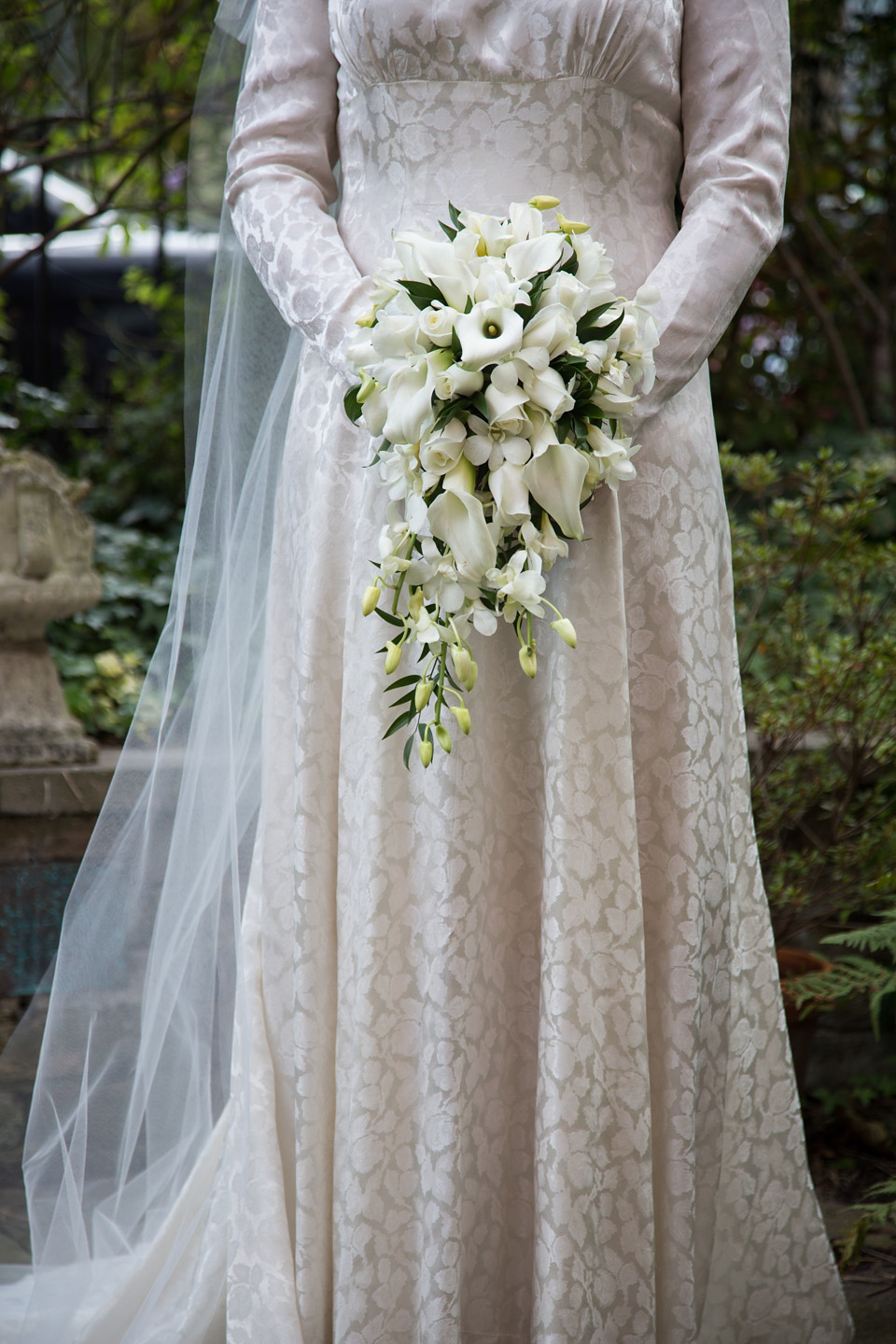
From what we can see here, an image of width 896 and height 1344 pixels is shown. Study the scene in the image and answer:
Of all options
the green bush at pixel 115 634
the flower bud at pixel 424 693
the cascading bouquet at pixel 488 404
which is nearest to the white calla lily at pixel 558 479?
the cascading bouquet at pixel 488 404

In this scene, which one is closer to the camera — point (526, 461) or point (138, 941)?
point (526, 461)

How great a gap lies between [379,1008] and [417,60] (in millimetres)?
1198

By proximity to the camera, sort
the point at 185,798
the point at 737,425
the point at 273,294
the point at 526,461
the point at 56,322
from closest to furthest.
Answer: the point at 526,461, the point at 273,294, the point at 185,798, the point at 737,425, the point at 56,322

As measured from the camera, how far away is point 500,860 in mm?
1471

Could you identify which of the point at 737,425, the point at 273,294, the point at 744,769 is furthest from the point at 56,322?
the point at 744,769

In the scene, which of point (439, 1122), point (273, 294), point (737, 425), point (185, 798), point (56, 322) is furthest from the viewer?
point (56, 322)

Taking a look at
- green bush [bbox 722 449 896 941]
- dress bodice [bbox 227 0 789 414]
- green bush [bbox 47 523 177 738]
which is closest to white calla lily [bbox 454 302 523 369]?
dress bodice [bbox 227 0 789 414]

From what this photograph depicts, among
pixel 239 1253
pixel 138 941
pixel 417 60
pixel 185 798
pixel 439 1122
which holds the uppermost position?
pixel 417 60

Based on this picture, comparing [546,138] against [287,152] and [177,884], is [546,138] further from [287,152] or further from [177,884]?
[177,884]

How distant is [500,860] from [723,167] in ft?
3.09

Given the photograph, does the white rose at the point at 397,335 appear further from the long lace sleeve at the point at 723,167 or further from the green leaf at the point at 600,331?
the long lace sleeve at the point at 723,167

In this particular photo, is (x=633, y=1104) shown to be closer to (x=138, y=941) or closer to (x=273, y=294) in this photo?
(x=138, y=941)

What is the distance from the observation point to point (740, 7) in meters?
1.48

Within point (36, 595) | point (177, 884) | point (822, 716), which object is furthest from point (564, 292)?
point (36, 595)
